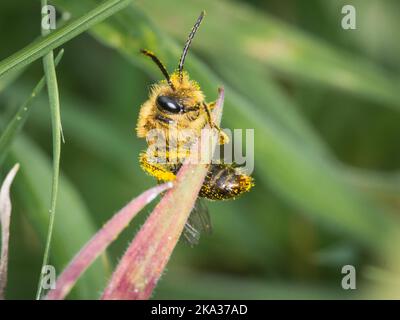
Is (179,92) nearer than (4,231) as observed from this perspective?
No

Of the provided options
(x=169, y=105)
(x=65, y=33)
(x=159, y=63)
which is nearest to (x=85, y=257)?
(x=65, y=33)

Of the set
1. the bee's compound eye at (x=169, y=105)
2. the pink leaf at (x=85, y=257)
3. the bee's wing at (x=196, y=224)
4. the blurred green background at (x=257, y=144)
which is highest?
the blurred green background at (x=257, y=144)

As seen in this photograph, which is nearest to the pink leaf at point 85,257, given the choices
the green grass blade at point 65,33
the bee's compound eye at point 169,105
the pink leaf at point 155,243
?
the pink leaf at point 155,243

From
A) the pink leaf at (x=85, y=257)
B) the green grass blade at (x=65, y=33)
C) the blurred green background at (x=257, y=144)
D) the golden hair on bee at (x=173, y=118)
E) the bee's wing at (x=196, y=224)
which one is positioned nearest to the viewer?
the pink leaf at (x=85, y=257)

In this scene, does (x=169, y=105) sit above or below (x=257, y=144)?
below

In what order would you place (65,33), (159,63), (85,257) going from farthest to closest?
(159,63), (65,33), (85,257)

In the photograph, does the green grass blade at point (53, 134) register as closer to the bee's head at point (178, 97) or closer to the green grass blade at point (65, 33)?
the green grass blade at point (65, 33)

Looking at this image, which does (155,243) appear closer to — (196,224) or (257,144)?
(196,224)
